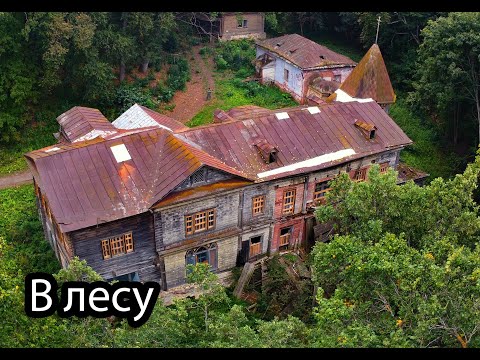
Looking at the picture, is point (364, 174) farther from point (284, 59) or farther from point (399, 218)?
point (284, 59)

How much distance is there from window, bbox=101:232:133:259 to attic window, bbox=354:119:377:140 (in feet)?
48.6

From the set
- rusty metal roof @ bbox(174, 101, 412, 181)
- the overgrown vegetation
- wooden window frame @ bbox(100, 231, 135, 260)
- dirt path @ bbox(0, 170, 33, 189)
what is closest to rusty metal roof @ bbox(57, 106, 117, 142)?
rusty metal roof @ bbox(174, 101, 412, 181)

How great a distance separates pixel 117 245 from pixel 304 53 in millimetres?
30934

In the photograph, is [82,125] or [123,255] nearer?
[123,255]

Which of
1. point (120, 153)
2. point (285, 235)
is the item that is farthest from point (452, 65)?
point (120, 153)

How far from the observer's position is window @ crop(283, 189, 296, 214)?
28672 mm

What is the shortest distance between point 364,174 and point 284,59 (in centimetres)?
2196

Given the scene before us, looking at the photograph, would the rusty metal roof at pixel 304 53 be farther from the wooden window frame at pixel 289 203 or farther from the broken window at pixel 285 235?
the broken window at pixel 285 235

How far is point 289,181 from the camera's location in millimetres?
28219

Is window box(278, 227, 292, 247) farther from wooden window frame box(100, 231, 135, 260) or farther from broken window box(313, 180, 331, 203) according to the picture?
wooden window frame box(100, 231, 135, 260)

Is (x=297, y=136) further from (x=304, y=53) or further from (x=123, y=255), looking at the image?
(x=304, y=53)

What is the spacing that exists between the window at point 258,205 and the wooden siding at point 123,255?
19.0ft

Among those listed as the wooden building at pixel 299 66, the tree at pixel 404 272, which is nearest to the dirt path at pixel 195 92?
the wooden building at pixel 299 66

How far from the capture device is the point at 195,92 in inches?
1950
